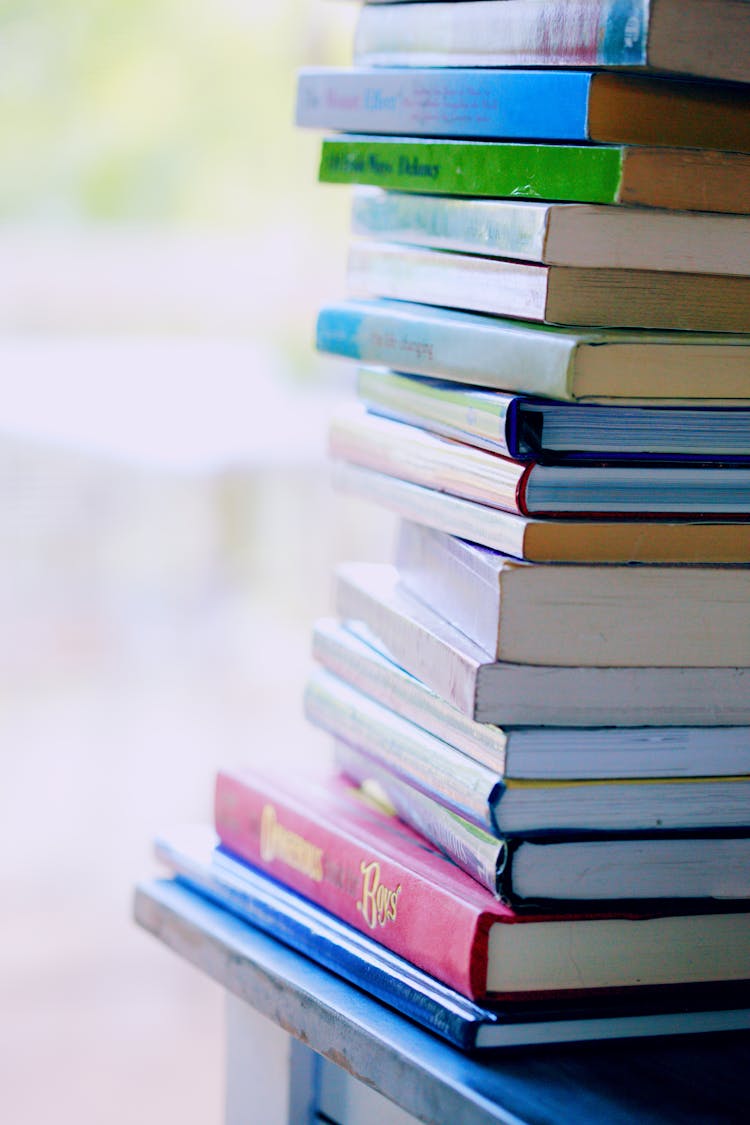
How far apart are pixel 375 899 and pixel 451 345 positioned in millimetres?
226

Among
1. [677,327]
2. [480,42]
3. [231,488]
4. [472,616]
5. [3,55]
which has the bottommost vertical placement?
[231,488]

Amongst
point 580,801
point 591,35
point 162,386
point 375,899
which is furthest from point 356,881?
point 162,386

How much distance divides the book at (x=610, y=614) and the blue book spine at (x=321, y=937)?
13 centimetres

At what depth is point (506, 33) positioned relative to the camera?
1.96ft

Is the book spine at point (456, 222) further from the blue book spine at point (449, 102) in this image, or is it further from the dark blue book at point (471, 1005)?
the dark blue book at point (471, 1005)

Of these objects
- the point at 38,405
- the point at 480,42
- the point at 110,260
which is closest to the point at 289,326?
the point at 110,260

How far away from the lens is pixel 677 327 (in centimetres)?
57

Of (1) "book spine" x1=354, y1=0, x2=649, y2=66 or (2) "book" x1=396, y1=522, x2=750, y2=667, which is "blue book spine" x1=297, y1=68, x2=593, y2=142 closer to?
(1) "book spine" x1=354, y1=0, x2=649, y2=66

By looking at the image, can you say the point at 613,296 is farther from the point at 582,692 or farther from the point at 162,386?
the point at 162,386

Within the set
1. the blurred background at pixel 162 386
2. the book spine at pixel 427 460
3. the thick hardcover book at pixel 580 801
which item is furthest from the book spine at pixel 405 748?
the blurred background at pixel 162 386

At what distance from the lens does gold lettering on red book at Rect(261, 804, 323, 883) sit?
674mm

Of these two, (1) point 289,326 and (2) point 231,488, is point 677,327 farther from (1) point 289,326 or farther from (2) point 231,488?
(1) point 289,326

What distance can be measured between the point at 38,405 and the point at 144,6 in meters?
0.93

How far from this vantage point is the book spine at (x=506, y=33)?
53 centimetres
